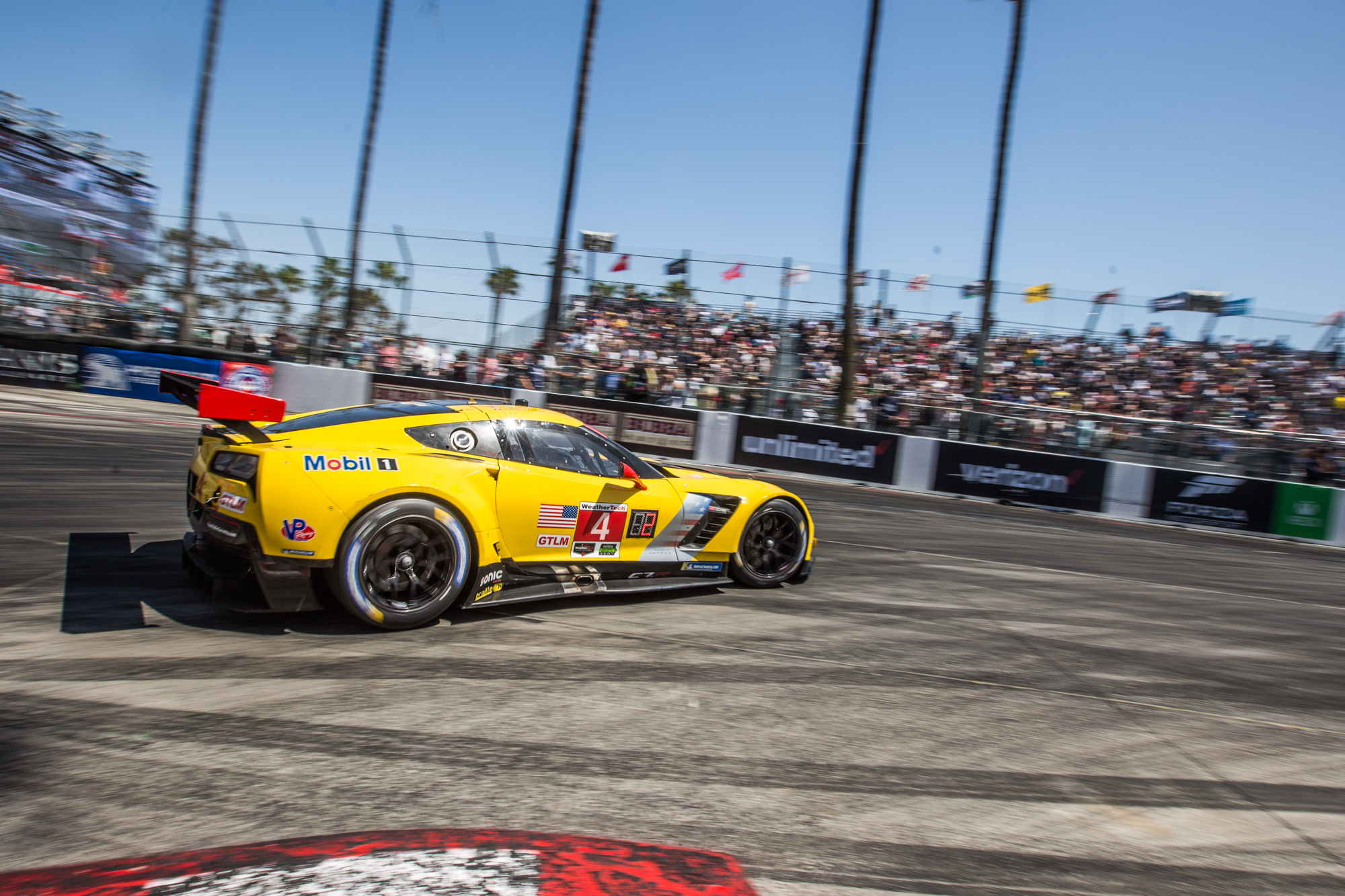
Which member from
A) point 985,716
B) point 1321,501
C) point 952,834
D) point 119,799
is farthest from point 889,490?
point 119,799

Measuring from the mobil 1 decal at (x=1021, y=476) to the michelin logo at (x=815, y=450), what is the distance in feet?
4.33

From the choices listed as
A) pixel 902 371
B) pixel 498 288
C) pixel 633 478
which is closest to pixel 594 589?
pixel 633 478

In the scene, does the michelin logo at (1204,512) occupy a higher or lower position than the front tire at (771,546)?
higher

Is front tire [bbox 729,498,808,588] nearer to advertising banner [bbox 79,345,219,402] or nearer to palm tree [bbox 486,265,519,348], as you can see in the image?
palm tree [bbox 486,265,519,348]

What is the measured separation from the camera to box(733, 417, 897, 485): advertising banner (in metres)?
17.3

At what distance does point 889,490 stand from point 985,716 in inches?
507

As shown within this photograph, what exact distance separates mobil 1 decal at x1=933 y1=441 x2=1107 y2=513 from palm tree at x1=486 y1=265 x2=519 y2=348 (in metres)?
10.3

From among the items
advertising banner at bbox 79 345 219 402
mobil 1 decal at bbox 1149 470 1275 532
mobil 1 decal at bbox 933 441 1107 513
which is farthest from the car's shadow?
advertising banner at bbox 79 345 219 402

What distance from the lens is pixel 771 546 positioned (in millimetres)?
6344

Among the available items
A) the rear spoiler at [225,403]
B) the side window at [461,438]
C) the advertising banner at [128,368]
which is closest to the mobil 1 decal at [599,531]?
the side window at [461,438]

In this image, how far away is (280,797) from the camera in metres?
2.69

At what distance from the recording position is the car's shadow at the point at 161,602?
14.2 ft

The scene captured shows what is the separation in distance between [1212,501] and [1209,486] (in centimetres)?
27

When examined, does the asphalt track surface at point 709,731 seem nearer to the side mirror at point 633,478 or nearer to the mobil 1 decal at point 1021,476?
→ the side mirror at point 633,478
